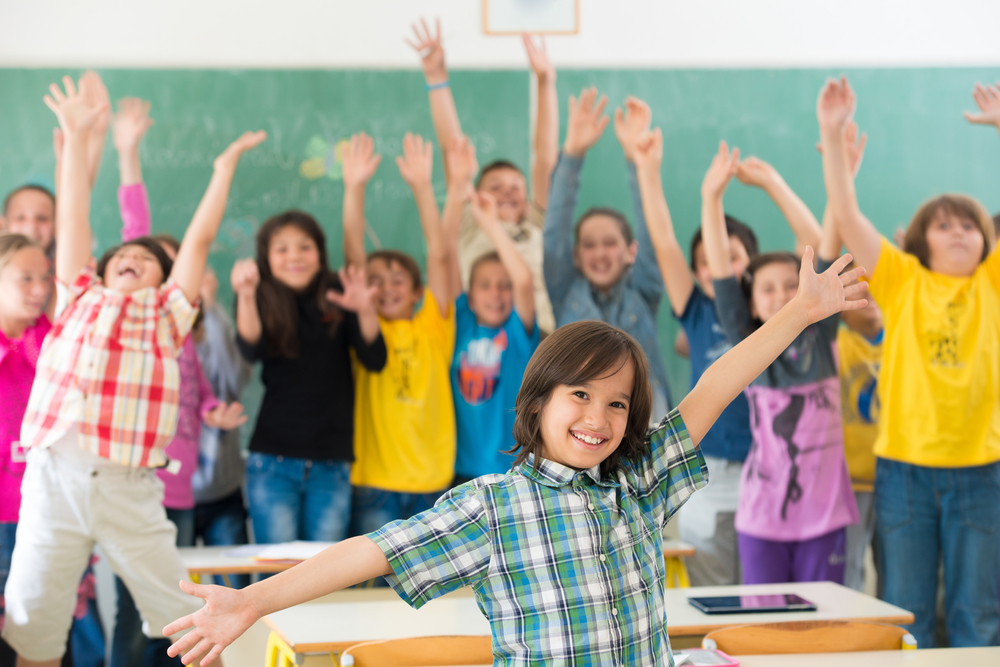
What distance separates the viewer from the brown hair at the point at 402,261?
3283 millimetres

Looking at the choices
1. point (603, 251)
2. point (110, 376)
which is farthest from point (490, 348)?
point (110, 376)

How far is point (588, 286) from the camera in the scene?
3.32 m

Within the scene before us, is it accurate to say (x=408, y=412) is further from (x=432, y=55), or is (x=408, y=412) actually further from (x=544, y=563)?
(x=544, y=563)

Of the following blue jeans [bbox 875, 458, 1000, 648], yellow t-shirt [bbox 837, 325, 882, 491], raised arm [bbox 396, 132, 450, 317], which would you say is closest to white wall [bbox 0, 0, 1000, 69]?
raised arm [bbox 396, 132, 450, 317]

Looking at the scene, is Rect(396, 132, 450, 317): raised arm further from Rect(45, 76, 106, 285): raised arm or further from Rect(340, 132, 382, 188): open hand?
Rect(45, 76, 106, 285): raised arm

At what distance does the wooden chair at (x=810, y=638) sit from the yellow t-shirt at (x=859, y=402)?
1599 millimetres

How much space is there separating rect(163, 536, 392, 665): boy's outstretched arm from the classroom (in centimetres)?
56

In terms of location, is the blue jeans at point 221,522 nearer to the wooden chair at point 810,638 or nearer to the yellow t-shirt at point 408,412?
the yellow t-shirt at point 408,412

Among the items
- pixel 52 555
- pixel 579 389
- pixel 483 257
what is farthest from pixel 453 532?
pixel 483 257

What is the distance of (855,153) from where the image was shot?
3178mm

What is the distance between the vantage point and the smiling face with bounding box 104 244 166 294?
8.27ft

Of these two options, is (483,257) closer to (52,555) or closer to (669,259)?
(669,259)

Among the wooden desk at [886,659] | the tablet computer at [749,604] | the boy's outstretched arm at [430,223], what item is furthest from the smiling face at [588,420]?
the boy's outstretched arm at [430,223]

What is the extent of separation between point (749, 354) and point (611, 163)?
2475 mm
